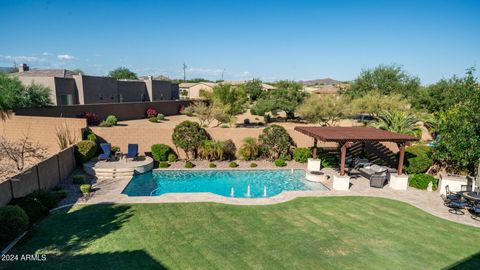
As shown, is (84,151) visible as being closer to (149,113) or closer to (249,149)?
(249,149)

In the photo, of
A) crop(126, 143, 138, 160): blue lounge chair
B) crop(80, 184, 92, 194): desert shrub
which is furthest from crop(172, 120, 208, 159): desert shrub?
crop(80, 184, 92, 194): desert shrub

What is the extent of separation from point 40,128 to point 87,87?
17.3 meters

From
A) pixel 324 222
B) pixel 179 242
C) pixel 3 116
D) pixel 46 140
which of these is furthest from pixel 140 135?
pixel 324 222

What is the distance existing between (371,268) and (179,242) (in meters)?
6.10

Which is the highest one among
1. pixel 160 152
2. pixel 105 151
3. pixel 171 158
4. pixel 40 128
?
pixel 40 128

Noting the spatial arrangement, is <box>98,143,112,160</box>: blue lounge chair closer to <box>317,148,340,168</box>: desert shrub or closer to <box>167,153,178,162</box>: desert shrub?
<box>167,153,178,162</box>: desert shrub

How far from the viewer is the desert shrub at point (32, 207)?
37.1ft

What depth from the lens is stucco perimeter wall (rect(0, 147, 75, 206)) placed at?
37.6 ft

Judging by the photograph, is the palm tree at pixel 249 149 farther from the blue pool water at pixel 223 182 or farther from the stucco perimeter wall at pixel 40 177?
the stucco perimeter wall at pixel 40 177

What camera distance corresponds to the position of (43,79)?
1302 inches

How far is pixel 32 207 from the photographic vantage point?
11672 millimetres

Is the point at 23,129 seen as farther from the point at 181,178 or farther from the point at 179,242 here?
the point at 179,242

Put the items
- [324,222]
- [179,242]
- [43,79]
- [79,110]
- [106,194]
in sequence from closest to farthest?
1. [179,242]
2. [324,222]
3. [106,194]
4. [79,110]
5. [43,79]

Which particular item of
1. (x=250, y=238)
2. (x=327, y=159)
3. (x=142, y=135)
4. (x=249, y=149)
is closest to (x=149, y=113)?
(x=142, y=135)
